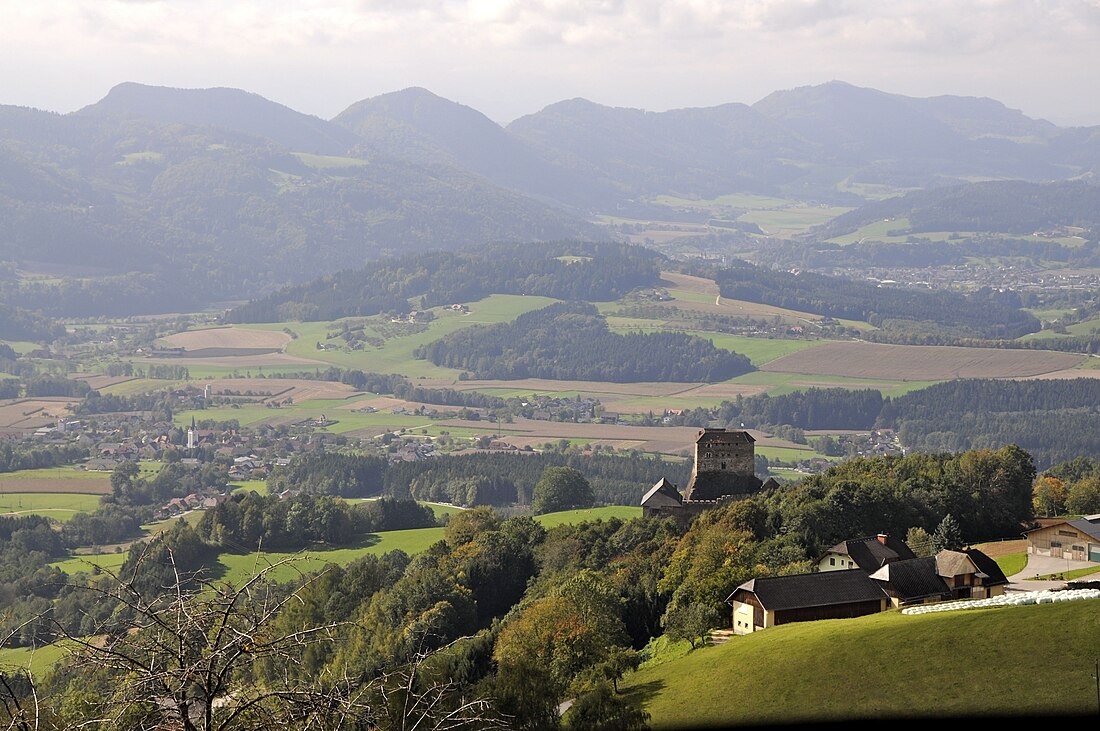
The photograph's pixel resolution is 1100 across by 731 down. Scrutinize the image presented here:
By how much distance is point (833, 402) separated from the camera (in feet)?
568

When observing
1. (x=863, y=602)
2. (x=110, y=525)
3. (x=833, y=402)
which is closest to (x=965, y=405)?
(x=833, y=402)

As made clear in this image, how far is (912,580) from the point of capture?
49438mm

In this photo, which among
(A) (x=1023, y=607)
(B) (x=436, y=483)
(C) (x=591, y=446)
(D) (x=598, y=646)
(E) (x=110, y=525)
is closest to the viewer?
(A) (x=1023, y=607)

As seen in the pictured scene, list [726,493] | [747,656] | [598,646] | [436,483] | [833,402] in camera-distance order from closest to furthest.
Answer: [747,656]
[598,646]
[726,493]
[436,483]
[833,402]

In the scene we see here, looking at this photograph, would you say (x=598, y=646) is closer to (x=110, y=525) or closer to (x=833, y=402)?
(x=110, y=525)

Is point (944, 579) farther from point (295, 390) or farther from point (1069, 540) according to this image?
point (295, 390)

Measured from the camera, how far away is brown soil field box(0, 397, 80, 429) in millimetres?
173125

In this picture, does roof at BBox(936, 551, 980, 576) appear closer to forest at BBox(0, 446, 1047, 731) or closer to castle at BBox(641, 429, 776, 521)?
forest at BBox(0, 446, 1047, 731)

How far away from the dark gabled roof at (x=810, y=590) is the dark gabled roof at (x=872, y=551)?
7.00 feet

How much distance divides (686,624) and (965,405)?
133400 millimetres

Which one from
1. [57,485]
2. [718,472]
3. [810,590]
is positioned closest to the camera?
[810,590]

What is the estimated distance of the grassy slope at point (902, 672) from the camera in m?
32.1

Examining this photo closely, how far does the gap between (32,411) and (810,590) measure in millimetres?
155878

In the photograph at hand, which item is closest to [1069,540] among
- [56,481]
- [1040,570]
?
[1040,570]
